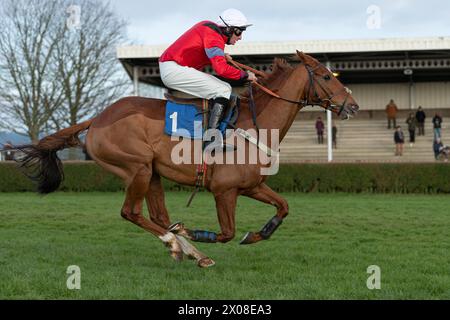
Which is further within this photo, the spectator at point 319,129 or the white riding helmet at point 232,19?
the spectator at point 319,129

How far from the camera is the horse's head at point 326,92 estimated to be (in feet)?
20.7

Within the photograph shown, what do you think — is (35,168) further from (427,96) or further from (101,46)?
(427,96)

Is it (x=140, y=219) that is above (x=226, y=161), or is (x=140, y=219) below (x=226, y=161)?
below

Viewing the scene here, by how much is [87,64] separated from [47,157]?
24.4 metres

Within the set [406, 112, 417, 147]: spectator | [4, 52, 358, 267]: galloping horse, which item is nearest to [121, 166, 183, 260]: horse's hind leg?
[4, 52, 358, 267]: galloping horse

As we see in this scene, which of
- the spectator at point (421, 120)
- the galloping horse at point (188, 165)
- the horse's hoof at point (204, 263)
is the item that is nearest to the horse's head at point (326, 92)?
the galloping horse at point (188, 165)

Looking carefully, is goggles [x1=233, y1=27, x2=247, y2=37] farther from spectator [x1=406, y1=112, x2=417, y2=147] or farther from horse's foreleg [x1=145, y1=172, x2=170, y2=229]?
spectator [x1=406, y1=112, x2=417, y2=147]

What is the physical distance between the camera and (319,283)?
209 inches

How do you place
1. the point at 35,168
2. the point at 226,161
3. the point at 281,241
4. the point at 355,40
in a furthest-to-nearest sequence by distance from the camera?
the point at 355,40 < the point at 281,241 < the point at 35,168 < the point at 226,161

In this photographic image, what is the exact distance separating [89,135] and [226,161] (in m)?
1.34

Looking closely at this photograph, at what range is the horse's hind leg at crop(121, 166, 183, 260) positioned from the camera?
20.0 ft

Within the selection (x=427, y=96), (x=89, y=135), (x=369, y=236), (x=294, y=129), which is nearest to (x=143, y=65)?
(x=294, y=129)

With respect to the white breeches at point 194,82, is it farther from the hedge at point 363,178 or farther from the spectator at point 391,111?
the spectator at point 391,111

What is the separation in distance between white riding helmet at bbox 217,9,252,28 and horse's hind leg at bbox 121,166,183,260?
1.45 metres
